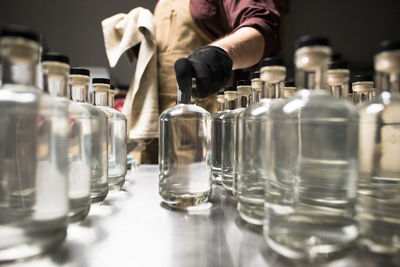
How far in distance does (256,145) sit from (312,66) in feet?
0.58

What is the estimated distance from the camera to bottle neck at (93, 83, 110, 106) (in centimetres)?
61

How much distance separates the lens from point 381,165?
0.37 meters

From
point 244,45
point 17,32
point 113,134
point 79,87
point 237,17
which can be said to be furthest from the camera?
point 237,17

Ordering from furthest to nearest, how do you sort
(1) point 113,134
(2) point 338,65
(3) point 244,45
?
(3) point 244,45, (1) point 113,134, (2) point 338,65

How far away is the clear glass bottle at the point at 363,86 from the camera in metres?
0.47

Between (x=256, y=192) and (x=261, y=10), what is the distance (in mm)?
720

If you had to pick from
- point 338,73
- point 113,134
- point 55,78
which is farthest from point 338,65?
point 113,134

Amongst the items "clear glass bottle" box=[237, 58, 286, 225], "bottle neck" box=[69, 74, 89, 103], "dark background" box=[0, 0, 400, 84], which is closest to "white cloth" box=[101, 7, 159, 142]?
"bottle neck" box=[69, 74, 89, 103]

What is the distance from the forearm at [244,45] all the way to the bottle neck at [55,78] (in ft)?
1.60

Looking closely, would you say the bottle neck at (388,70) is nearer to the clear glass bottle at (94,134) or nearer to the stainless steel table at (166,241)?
the stainless steel table at (166,241)

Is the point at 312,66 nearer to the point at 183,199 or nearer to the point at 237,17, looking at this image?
the point at 183,199

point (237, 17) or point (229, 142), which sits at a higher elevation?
point (237, 17)

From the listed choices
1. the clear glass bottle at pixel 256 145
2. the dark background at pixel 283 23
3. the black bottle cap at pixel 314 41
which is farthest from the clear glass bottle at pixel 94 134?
the dark background at pixel 283 23

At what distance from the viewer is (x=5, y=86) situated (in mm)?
318
